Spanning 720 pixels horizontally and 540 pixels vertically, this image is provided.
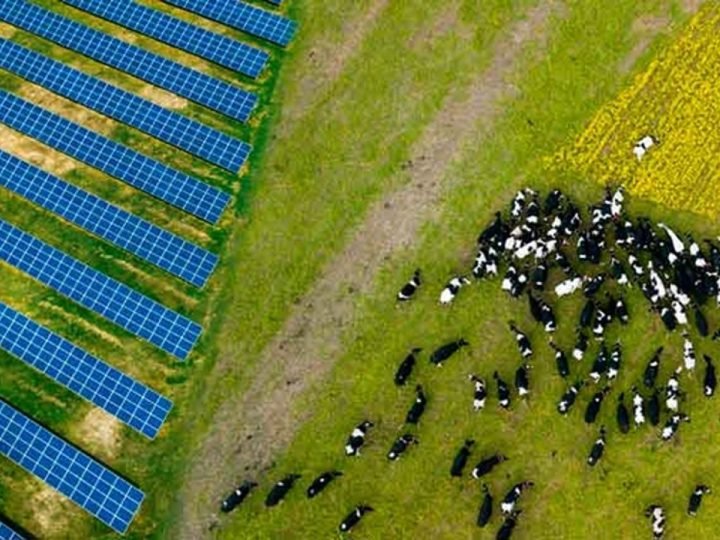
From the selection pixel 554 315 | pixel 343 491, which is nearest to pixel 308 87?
pixel 554 315

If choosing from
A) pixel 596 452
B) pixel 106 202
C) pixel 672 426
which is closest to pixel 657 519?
pixel 596 452

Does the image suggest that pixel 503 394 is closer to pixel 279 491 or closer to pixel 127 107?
pixel 279 491

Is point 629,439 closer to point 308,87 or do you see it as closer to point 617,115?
point 617,115

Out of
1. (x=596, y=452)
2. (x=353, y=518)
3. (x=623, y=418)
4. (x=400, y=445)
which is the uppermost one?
(x=623, y=418)

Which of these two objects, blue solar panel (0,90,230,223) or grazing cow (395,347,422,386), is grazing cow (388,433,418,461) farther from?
blue solar panel (0,90,230,223)

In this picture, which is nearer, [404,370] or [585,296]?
[404,370]

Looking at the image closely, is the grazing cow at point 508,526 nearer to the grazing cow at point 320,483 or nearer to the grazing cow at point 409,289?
the grazing cow at point 320,483

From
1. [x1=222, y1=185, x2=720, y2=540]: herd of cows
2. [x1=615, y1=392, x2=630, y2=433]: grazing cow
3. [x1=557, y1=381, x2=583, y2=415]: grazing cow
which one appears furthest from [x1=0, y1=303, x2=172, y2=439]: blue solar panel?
[x1=615, y1=392, x2=630, y2=433]: grazing cow
